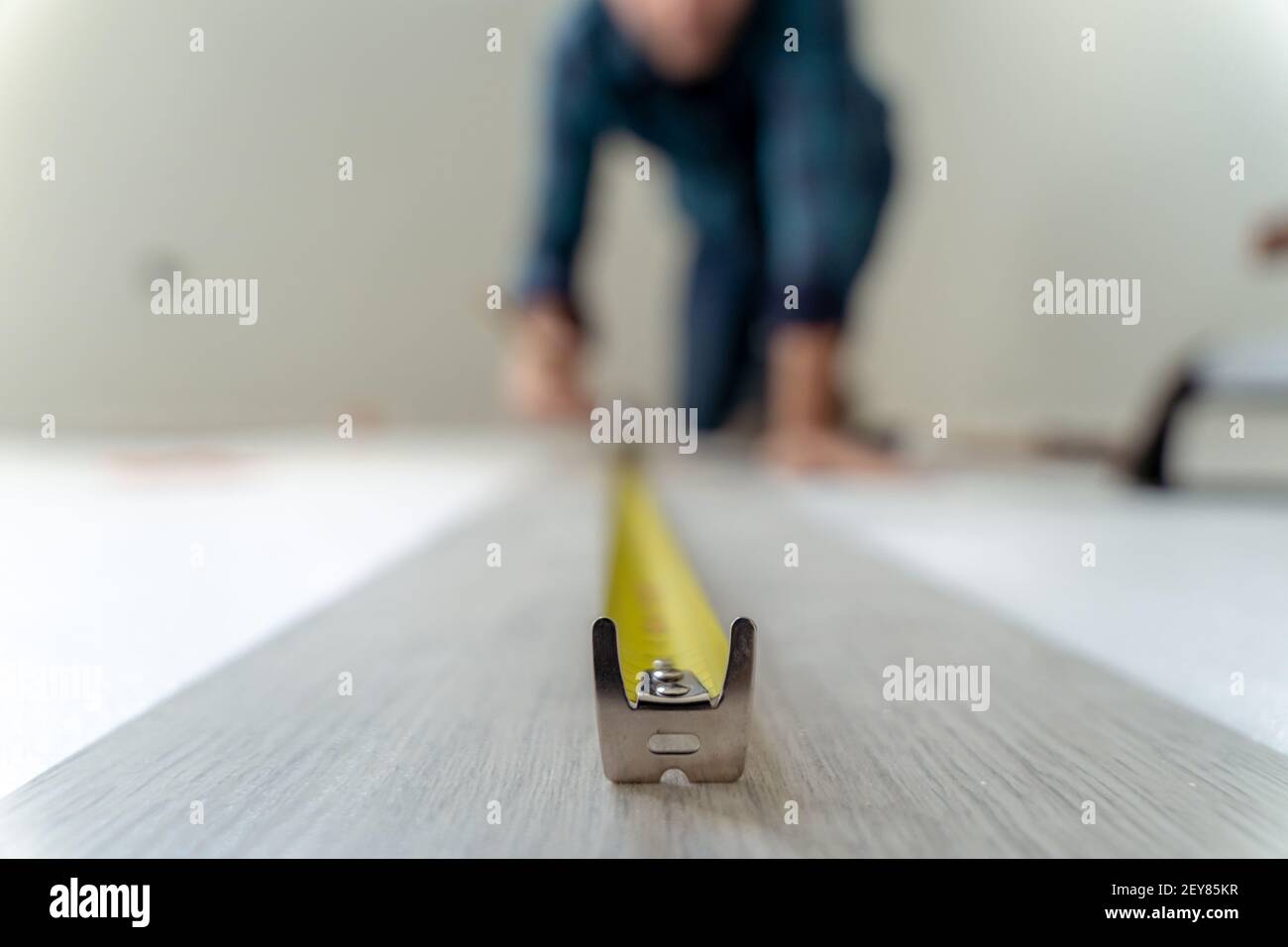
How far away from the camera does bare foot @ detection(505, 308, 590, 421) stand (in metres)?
2.56

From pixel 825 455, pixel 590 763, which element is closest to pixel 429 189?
pixel 825 455

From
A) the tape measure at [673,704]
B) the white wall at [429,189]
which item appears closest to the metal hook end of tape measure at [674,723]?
the tape measure at [673,704]

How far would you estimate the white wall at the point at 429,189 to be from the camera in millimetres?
4820

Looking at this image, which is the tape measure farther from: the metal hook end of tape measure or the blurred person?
the blurred person

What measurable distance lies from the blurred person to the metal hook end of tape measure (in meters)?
1.71

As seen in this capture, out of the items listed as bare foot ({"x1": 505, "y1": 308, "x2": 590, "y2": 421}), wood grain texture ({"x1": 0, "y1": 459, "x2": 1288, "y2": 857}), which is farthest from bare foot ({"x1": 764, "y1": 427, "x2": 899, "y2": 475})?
wood grain texture ({"x1": 0, "y1": 459, "x2": 1288, "y2": 857})

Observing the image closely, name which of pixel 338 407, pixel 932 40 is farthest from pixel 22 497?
pixel 932 40

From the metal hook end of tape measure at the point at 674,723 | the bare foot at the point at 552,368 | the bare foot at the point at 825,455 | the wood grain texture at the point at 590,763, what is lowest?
the wood grain texture at the point at 590,763

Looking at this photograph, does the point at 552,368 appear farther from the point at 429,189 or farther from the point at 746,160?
the point at 429,189

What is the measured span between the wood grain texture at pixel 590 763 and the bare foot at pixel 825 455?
1286mm

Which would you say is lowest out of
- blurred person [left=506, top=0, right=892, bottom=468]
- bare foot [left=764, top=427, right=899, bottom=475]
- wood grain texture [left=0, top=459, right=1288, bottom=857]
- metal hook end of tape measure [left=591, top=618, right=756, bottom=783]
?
wood grain texture [left=0, top=459, right=1288, bottom=857]

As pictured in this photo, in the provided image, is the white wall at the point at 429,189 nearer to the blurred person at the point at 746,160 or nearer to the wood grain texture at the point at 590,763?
the blurred person at the point at 746,160
